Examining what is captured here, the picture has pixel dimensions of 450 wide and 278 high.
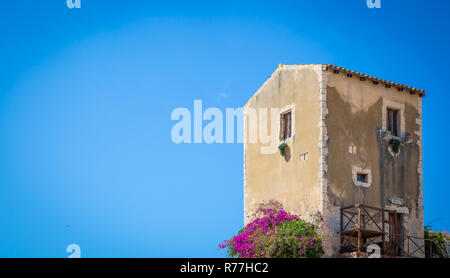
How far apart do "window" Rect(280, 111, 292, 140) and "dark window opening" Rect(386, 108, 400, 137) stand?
12.9ft

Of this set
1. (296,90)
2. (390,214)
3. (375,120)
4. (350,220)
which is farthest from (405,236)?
(296,90)

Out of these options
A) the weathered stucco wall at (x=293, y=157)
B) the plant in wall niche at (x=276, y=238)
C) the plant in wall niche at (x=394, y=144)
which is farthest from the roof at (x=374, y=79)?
the plant in wall niche at (x=276, y=238)

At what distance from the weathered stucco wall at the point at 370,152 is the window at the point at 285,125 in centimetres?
222

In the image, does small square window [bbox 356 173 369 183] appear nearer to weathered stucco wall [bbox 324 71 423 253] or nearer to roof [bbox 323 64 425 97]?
weathered stucco wall [bbox 324 71 423 253]

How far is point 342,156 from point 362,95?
2794 millimetres

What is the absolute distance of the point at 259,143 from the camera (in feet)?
88.2

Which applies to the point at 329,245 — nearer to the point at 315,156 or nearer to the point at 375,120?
the point at 315,156

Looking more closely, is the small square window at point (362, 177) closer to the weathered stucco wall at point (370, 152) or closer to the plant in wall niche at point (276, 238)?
the weathered stucco wall at point (370, 152)

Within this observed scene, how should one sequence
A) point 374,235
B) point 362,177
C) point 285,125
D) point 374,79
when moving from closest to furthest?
point 374,235 < point 362,177 < point 374,79 < point 285,125

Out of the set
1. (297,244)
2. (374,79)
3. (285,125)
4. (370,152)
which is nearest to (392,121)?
(374,79)

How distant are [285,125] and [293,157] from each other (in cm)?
171

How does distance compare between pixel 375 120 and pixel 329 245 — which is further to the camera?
pixel 375 120

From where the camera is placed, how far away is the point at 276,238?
73.5 feet

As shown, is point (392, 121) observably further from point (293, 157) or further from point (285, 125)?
point (293, 157)
